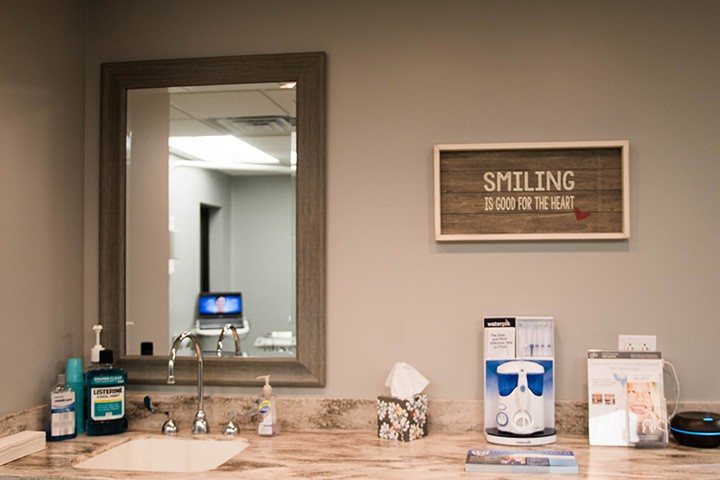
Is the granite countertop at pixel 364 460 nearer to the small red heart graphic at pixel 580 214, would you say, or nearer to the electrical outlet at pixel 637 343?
the electrical outlet at pixel 637 343

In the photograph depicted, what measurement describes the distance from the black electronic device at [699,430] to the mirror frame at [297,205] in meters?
1.10

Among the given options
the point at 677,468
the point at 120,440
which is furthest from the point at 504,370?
the point at 120,440

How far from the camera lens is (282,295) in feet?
8.55

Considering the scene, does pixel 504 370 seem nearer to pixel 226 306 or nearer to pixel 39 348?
pixel 226 306

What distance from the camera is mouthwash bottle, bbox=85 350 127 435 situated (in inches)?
98.9

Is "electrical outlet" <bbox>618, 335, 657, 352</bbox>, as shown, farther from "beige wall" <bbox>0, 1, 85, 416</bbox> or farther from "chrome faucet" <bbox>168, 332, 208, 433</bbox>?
"beige wall" <bbox>0, 1, 85, 416</bbox>

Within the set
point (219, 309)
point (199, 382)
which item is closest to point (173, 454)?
point (199, 382)

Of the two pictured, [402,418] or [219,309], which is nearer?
[402,418]

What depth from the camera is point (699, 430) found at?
7.41 ft

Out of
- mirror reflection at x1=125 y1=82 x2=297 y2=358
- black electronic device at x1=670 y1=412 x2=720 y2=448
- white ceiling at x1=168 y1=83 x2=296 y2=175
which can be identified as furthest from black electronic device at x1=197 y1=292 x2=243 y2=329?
black electronic device at x1=670 y1=412 x2=720 y2=448

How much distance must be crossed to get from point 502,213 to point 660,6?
0.82 metres

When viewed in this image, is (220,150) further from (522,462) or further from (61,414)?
(522,462)

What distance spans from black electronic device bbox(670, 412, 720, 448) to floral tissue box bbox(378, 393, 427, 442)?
29.5 inches

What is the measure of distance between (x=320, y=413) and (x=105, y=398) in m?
0.69
